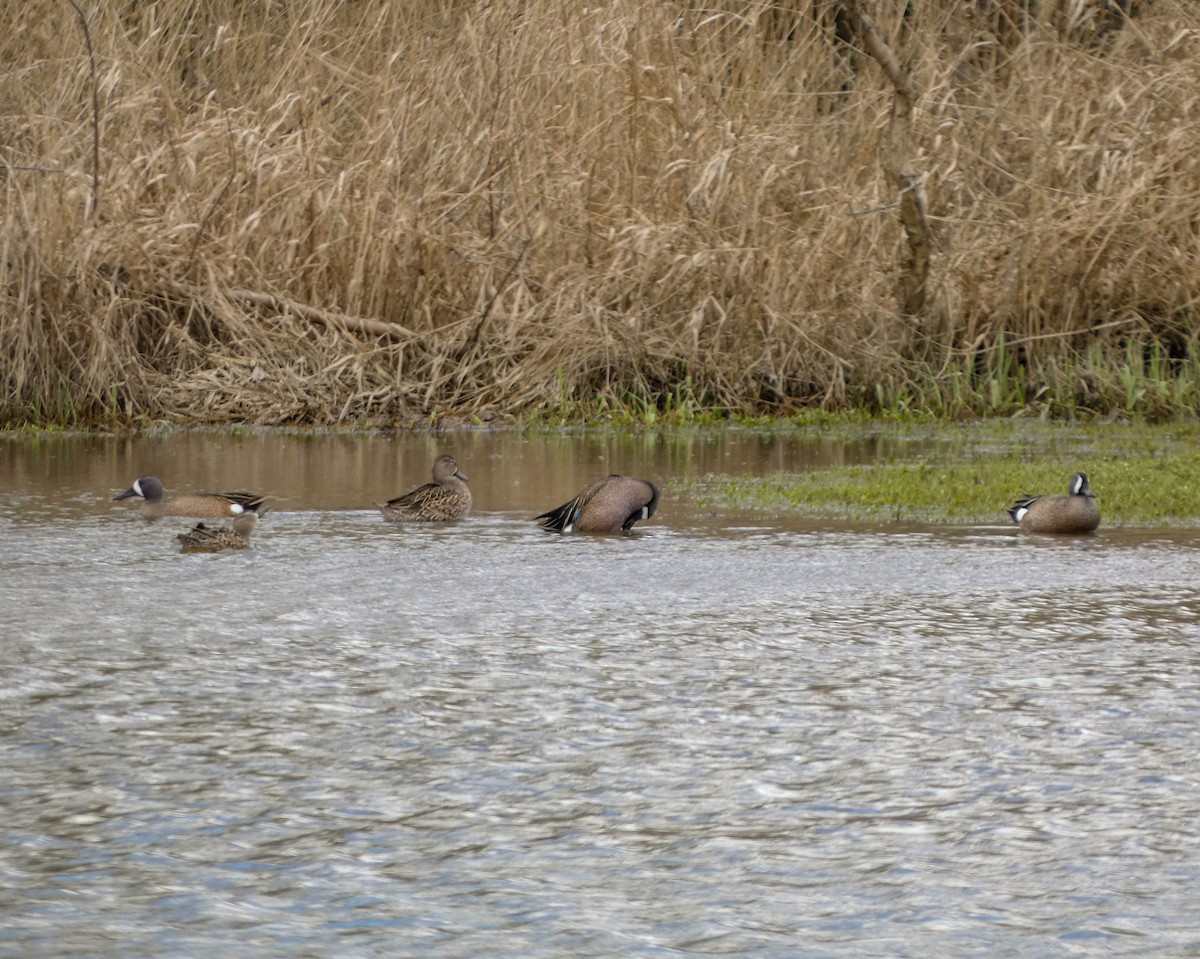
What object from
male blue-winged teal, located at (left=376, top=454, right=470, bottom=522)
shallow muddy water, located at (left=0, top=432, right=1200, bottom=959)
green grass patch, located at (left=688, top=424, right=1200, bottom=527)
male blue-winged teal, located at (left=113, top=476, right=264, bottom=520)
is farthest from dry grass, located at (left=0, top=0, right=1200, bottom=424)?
shallow muddy water, located at (left=0, top=432, right=1200, bottom=959)

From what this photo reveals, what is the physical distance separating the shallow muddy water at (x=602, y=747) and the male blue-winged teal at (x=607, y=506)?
12.0 inches

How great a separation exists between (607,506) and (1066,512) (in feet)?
7.22

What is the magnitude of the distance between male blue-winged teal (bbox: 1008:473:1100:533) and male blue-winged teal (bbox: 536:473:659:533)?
1.83 metres

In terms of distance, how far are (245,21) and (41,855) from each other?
1784 cm

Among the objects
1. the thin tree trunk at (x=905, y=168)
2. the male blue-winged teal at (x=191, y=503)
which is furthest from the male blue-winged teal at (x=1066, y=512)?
the thin tree trunk at (x=905, y=168)

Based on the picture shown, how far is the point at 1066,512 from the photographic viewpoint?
9852 millimetres

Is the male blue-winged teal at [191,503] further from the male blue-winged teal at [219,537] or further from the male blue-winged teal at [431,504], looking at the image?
the male blue-winged teal at [219,537]

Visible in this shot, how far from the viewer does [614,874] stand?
4203mm

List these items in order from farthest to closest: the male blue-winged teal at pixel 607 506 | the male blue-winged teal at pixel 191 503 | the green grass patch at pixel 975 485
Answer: the green grass patch at pixel 975 485 < the male blue-winged teal at pixel 191 503 < the male blue-winged teal at pixel 607 506

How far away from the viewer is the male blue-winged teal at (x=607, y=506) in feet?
33.0

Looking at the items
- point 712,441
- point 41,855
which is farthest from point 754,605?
point 712,441

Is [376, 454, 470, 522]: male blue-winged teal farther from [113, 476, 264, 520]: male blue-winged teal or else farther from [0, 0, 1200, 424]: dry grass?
[0, 0, 1200, 424]: dry grass

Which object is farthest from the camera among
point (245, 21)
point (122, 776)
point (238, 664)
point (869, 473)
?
point (245, 21)

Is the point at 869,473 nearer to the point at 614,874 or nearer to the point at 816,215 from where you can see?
the point at 816,215
